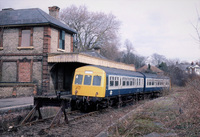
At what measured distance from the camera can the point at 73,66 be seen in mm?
22203

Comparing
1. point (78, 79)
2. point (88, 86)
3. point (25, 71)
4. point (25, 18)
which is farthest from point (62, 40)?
point (88, 86)

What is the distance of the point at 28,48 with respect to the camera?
1895cm

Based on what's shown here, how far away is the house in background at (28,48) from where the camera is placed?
1838 centimetres

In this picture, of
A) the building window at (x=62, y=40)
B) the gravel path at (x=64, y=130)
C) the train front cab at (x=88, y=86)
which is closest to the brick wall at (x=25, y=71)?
the building window at (x=62, y=40)

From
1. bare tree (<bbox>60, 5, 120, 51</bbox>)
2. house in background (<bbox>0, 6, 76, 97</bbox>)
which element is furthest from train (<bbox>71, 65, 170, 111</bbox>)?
bare tree (<bbox>60, 5, 120, 51</bbox>)

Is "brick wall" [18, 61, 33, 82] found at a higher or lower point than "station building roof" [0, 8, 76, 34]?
lower

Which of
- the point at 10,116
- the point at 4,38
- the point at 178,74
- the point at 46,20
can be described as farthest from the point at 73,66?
the point at 178,74

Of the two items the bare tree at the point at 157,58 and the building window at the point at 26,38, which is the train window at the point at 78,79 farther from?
the bare tree at the point at 157,58

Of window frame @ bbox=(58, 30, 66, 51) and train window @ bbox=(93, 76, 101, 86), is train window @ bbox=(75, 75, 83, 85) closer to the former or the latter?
train window @ bbox=(93, 76, 101, 86)

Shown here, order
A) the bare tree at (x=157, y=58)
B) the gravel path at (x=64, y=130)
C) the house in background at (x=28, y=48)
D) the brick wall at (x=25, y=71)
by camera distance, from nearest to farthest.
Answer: the gravel path at (x=64, y=130)
the house in background at (x=28, y=48)
the brick wall at (x=25, y=71)
the bare tree at (x=157, y=58)

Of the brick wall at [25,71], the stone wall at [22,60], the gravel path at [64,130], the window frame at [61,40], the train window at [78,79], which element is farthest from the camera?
the window frame at [61,40]

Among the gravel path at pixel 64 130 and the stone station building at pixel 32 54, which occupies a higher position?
the stone station building at pixel 32 54

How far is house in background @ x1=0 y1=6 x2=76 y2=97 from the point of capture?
60.3ft

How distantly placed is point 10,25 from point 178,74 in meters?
42.1
